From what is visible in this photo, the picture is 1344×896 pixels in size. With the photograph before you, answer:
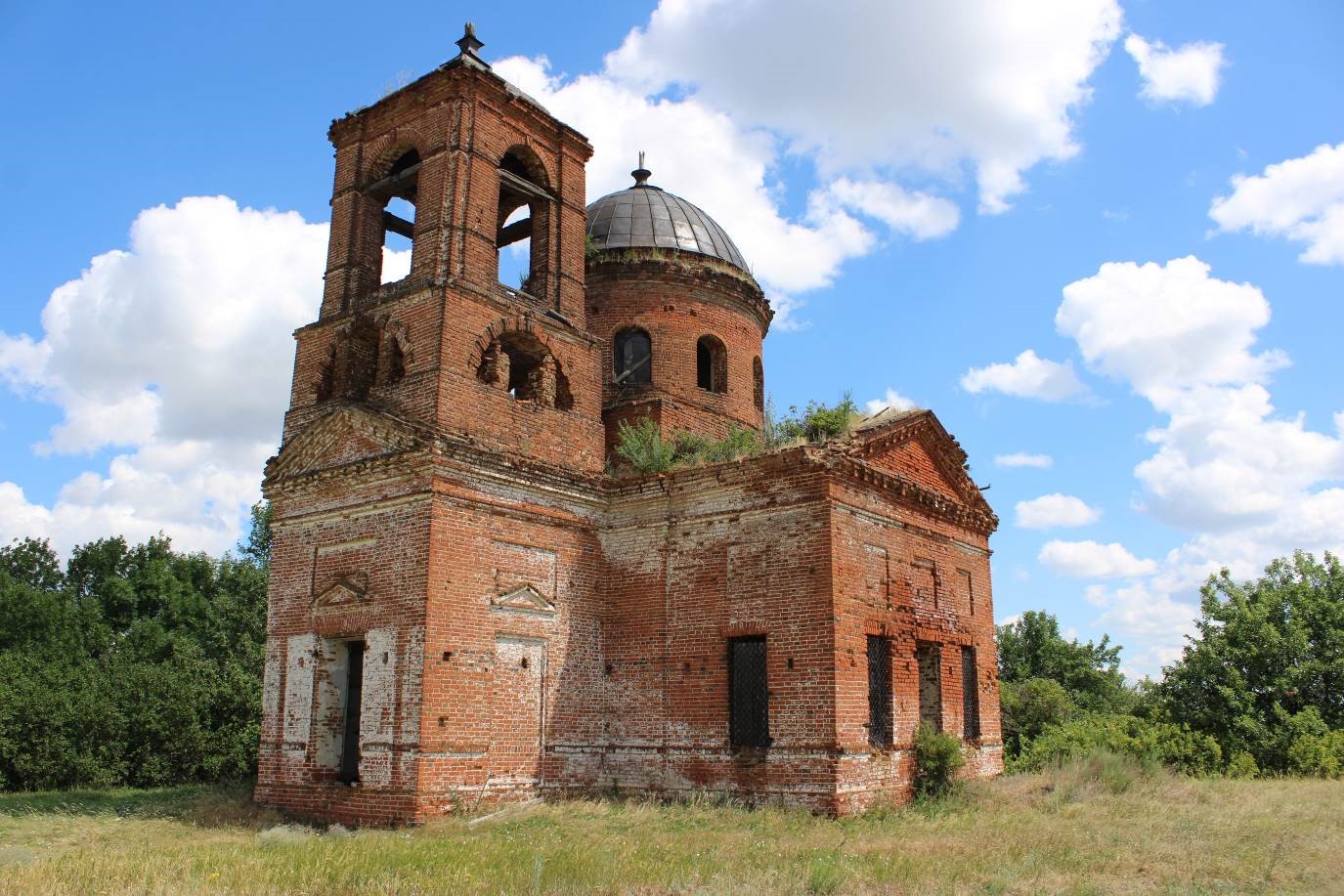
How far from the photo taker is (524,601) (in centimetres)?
1461

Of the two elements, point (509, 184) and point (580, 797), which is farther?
point (509, 184)

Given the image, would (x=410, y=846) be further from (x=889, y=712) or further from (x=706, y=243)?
(x=706, y=243)

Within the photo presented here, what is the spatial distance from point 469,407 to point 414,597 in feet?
9.30

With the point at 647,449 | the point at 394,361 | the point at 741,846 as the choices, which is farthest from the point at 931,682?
the point at 394,361

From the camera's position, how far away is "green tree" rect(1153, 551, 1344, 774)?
822 inches

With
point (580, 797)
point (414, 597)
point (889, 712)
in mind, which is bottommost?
point (580, 797)

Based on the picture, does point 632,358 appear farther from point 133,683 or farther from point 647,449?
point 133,683

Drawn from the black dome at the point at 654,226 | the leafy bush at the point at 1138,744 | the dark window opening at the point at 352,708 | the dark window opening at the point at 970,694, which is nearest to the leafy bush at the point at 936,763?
the dark window opening at the point at 970,694

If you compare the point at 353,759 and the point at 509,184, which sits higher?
the point at 509,184

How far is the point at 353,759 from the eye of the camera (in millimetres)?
14242

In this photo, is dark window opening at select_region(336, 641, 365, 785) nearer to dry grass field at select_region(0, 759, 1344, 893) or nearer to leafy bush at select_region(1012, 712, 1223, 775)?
dry grass field at select_region(0, 759, 1344, 893)

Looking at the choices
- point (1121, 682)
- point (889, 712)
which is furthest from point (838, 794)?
point (1121, 682)

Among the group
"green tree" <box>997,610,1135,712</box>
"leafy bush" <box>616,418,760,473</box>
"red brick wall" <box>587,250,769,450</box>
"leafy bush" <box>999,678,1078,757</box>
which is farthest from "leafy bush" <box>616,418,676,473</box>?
"green tree" <box>997,610,1135,712</box>

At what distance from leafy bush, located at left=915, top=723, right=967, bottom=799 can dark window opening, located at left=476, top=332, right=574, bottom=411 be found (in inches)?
287
